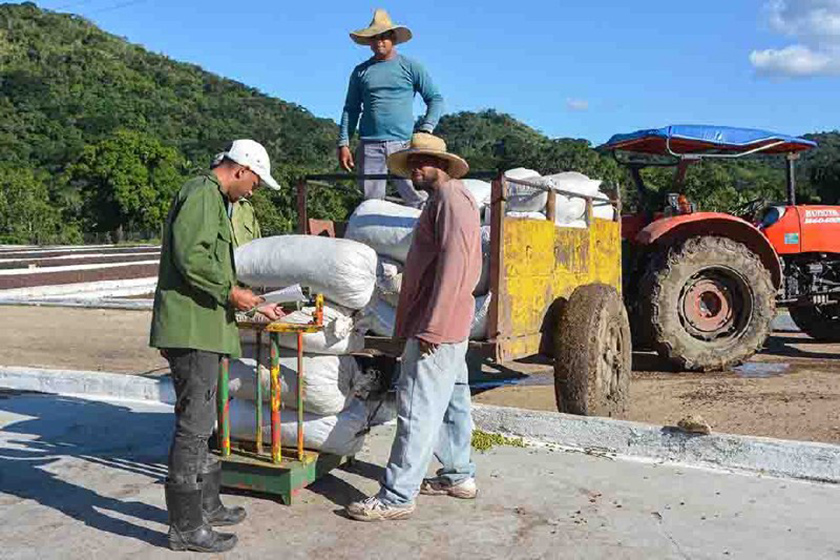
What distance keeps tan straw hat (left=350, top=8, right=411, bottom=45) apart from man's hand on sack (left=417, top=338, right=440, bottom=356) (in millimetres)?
2861

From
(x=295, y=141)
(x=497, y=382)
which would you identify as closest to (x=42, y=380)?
(x=497, y=382)

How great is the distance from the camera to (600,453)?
17.7 feet

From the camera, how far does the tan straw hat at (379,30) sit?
6258 millimetres

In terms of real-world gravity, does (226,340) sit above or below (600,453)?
above

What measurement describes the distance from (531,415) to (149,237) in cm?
5185

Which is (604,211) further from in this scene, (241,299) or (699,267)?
(241,299)

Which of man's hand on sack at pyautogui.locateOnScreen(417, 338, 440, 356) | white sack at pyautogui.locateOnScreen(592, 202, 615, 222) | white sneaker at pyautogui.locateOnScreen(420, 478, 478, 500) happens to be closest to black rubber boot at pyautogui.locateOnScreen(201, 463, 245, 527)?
white sneaker at pyautogui.locateOnScreen(420, 478, 478, 500)

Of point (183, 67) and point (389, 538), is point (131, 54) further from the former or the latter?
point (389, 538)

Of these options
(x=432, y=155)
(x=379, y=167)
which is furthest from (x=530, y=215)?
(x=432, y=155)

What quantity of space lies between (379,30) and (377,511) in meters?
3.47

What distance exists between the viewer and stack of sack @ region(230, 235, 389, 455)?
4.51 metres

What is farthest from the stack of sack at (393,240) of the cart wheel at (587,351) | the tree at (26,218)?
the tree at (26,218)

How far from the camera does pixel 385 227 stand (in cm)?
539

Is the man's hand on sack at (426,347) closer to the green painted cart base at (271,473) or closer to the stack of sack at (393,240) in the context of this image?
the green painted cart base at (271,473)
